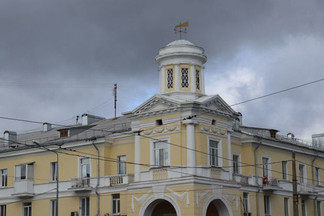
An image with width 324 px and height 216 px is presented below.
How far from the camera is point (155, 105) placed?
45.4 m

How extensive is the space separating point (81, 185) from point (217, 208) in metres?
10.9

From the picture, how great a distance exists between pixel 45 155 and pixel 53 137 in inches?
142

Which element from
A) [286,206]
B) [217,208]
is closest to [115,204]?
[217,208]

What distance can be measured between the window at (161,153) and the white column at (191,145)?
1.93m

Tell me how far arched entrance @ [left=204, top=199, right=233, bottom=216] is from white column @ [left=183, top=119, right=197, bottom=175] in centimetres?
309

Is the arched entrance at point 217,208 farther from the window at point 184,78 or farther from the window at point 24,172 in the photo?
the window at point 24,172

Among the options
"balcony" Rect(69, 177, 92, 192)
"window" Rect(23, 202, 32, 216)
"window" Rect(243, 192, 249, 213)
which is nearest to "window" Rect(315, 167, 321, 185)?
"window" Rect(243, 192, 249, 213)

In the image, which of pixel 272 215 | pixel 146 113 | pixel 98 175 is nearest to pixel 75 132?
pixel 98 175

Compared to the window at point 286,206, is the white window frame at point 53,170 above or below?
above

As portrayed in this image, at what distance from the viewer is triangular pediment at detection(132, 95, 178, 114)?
4444cm

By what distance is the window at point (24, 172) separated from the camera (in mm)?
53344

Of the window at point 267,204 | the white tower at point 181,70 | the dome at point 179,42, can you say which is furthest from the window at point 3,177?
the window at point 267,204

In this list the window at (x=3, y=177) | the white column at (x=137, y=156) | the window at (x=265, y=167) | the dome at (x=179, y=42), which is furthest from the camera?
the window at (x=3, y=177)

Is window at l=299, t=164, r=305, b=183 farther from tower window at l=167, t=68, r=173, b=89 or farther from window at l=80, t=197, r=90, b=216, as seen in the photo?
window at l=80, t=197, r=90, b=216
